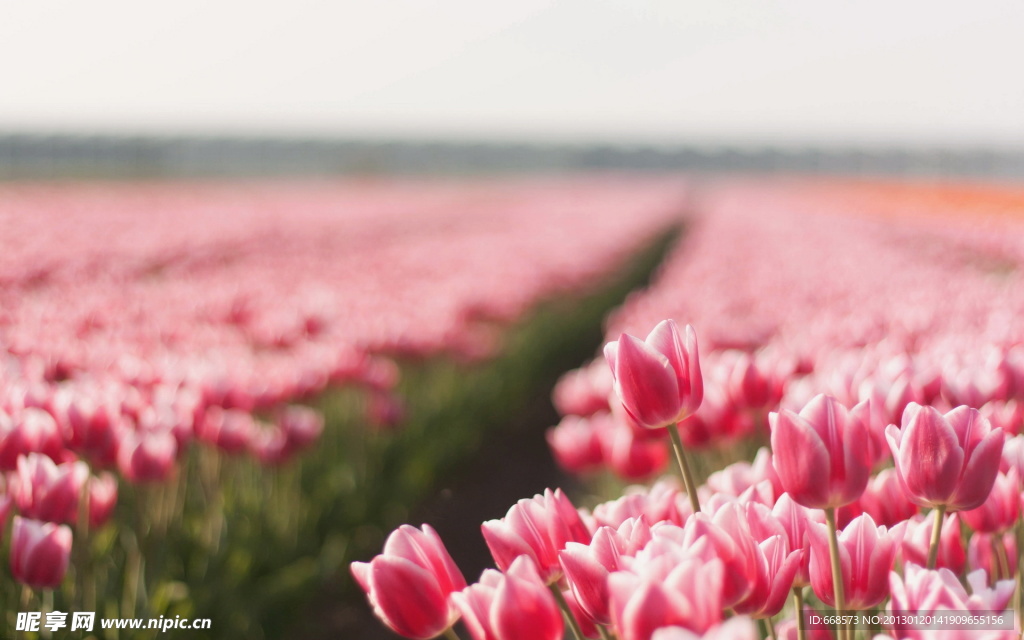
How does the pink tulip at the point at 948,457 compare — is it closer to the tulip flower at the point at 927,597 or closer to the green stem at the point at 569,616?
the tulip flower at the point at 927,597

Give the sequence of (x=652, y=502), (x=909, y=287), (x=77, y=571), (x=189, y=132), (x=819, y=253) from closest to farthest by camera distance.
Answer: (x=652, y=502), (x=77, y=571), (x=909, y=287), (x=819, y=253), (x=189, y=132)

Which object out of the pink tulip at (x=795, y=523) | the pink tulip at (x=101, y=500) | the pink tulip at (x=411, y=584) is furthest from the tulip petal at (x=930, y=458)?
the pink tulip at (x=101, y=500)

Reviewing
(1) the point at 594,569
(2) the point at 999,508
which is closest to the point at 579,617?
(1) the point at 594,569

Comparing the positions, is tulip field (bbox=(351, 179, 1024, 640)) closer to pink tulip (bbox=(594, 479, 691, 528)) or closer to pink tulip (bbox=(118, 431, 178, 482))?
pink tulip (bbox=(594, 479, 691, 528))

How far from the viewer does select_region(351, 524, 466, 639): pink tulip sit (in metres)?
0.86

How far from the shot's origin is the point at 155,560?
7.51 feet

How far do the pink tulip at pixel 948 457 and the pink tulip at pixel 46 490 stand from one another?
4.27ft

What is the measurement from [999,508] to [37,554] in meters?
1.38

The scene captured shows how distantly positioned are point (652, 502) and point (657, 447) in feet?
3.81

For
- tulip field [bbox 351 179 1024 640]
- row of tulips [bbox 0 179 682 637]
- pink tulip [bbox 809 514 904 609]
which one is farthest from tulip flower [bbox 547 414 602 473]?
pink tulip [bbox 809 514 904 609]

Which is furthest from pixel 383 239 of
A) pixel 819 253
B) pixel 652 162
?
pixel 652 162

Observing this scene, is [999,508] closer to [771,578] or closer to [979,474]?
[979,474]

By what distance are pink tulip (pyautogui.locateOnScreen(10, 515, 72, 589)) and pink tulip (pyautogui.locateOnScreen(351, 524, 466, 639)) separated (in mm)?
743

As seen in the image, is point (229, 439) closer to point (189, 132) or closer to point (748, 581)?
point (748, 581)
